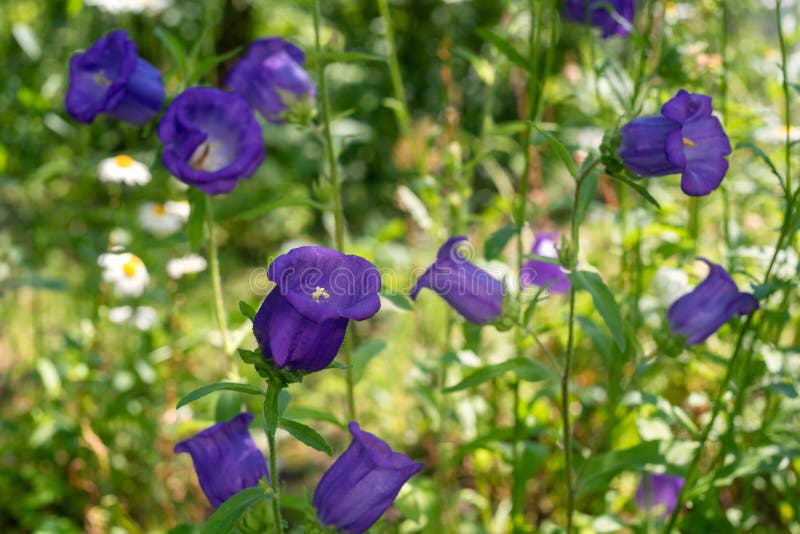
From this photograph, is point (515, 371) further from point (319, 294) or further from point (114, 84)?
point (114, 84)

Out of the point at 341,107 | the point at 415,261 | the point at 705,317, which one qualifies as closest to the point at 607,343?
the point at 705,317

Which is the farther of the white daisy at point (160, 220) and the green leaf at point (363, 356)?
the white daisy at point (160, 220)

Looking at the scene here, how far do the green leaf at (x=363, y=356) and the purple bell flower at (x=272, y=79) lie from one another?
0.64 meters

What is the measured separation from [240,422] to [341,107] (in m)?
5.00

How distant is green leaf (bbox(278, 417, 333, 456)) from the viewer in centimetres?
129

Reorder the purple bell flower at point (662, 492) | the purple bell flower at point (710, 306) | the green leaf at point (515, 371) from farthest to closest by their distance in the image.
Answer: the purple bell flower at point (662, 492)
the green leaf at point (515, 371)
the purple bell flower at point (710, 306)

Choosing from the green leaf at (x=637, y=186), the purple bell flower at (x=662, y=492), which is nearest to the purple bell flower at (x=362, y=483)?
the green leaf at (x=637, y=186)

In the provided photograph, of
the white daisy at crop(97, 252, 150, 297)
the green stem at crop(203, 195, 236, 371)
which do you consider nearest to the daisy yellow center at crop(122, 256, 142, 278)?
the white daisy at crop(97, 252, 150, 297)

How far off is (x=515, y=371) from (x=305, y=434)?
64cm

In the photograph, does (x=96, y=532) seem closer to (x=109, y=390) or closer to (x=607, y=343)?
(x=109, y=390)

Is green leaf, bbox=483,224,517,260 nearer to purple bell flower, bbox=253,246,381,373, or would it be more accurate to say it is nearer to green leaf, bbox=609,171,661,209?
green leaf, bbox=609,171,661,209

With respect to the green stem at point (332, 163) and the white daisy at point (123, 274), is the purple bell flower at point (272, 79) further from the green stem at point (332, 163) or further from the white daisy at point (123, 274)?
the white daisy at point (123, 274)

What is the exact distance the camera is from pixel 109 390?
303cm

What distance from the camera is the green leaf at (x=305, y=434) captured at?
1289 millimetres
